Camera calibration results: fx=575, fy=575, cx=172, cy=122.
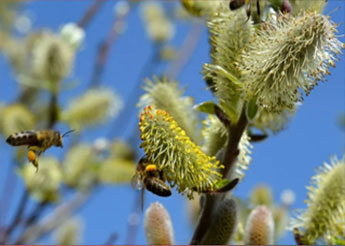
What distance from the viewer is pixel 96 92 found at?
7.40 feet

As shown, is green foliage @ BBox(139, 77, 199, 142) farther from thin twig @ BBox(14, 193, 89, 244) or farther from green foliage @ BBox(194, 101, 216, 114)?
thin twig @ BBox(14, 193, 89, 244)

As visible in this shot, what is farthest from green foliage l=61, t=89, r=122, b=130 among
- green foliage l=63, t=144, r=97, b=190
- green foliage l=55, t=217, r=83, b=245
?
green foliage l=55, t=217, r=83, b=245

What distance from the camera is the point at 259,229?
89 cm

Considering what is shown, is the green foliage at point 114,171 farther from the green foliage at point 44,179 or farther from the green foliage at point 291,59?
the green foliage at point 291,59

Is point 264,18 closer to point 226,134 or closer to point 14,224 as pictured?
point 226,134

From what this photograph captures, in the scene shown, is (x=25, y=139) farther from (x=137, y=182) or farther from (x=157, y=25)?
(x=157, y=25)

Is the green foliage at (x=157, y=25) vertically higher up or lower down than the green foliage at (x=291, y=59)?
higher up

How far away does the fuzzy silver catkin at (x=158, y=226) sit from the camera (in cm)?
88

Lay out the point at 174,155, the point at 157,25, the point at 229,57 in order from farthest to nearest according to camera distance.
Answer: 1. the point at 157,25
2. the point at 229,57
3. the point at 174,155

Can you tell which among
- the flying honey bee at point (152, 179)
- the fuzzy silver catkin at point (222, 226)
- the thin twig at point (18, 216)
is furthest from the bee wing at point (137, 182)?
the thin twig at point (18, 216)

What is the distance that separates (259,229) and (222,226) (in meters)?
0.09

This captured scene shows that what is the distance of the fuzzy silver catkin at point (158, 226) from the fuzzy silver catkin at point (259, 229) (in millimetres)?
122

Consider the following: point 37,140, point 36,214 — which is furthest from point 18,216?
point 37,140

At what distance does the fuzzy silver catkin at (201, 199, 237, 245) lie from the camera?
0.82 m
